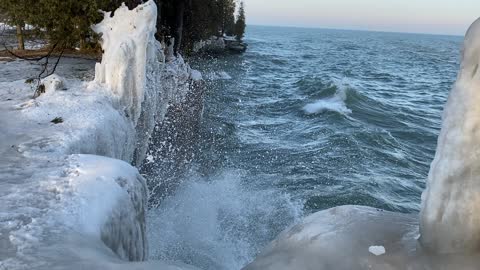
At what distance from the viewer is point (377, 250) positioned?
402 centimetres

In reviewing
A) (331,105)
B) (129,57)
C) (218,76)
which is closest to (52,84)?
(129,57)

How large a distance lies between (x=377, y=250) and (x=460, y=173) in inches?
38.5

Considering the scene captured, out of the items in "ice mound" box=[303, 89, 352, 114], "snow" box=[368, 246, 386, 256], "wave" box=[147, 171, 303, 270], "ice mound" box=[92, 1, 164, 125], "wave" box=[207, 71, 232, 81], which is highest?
"ice mound" box=[92, 1, 164, 125]

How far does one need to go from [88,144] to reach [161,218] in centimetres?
359

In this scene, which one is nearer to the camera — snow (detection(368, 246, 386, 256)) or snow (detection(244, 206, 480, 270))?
snow (detection(244, 206, 480, 270))

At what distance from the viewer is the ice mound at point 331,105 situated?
24.4 metres

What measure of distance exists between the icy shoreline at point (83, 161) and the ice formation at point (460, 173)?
95.7 inches

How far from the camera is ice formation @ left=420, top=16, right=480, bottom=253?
3.60m

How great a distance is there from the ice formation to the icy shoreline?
2431mm

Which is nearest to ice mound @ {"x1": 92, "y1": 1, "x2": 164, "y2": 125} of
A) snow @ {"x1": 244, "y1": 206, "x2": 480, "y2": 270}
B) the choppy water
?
the choppy water

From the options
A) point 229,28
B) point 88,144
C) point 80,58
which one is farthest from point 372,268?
point 229,28

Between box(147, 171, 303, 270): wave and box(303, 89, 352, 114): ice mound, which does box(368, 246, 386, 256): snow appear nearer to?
box(147, 171, 303, 270): wave

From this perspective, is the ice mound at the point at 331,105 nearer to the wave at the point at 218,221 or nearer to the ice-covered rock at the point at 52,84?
the wave at the point at 218,221

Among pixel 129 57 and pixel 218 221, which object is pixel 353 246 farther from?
pixel 129 57
